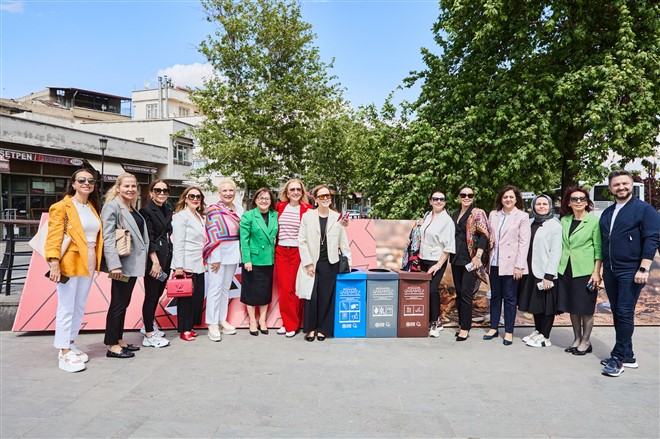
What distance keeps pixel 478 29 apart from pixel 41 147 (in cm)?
2434

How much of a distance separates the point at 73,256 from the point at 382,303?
3.73 meters

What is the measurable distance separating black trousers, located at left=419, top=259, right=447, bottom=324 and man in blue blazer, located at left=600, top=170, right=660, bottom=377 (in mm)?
1968

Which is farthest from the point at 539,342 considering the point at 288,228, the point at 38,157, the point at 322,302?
the point at 38,157

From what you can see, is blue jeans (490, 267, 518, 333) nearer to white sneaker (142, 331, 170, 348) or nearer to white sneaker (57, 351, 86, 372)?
white sneaker (142, 331, 170, 348)

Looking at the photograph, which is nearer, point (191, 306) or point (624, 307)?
point (624, 307)

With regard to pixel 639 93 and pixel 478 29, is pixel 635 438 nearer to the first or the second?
pixel 639 93

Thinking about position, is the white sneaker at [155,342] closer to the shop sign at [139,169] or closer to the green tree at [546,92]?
the green tree at [546,92]

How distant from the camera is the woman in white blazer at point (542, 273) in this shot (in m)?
5.38

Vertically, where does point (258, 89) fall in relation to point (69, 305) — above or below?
above

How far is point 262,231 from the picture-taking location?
5.83 meters

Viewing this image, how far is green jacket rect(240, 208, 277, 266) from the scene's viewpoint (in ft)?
19.1

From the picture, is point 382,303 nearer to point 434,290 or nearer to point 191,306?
point 434,290

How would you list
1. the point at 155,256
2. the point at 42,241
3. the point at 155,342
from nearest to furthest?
the point at 42,241, the point at 155,256, the point at 155,342

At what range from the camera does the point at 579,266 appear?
519cm
